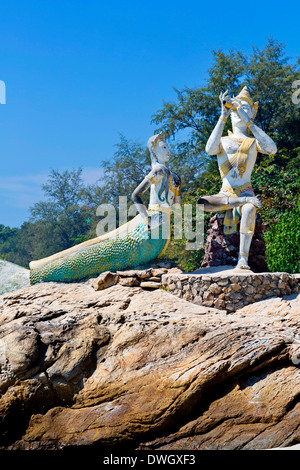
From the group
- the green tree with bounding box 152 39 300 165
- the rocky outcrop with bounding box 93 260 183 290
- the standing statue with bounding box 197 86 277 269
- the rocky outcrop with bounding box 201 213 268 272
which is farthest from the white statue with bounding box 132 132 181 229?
the green tree with bounding box 152 39 300 165

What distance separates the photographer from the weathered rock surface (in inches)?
196

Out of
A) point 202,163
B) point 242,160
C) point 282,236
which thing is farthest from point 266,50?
point 242,160

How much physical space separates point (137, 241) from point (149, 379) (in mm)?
2608

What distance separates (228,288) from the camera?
6844 mm

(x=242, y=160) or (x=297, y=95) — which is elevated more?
(x=297, y=95)

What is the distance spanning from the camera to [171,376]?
5281 millimetres

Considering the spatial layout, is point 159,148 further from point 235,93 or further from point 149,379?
point 235,93

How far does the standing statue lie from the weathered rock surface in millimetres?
1880

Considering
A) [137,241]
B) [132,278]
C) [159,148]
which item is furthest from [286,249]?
[132,278]

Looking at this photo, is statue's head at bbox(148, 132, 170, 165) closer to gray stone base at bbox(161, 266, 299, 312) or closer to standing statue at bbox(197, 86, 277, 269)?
standing statue at bbox(197, 86, 277, 269)

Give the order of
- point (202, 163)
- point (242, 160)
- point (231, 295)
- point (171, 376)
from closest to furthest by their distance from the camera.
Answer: point (171, 376)
point (231, 295)
point (242, 160)
point (202, 163)

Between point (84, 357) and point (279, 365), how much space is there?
215 cm

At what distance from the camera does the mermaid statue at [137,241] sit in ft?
24.8
